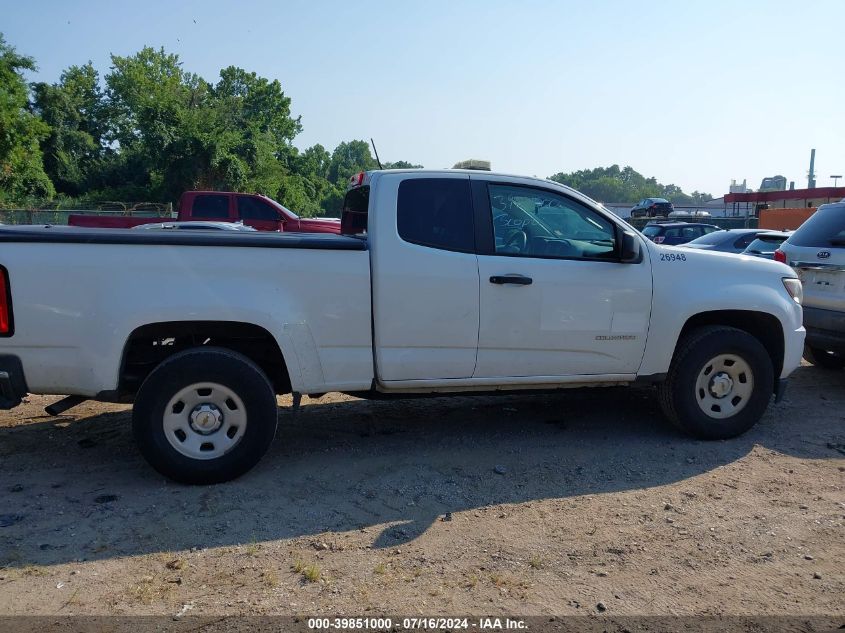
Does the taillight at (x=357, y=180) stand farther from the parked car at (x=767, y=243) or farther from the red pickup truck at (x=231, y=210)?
the red pickup truck at (x=231, y=210)

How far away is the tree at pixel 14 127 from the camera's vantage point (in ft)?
107

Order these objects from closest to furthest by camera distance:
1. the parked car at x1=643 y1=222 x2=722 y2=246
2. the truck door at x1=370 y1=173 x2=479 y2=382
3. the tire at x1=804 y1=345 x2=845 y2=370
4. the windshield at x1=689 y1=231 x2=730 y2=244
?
the truck door at x1=370 y1=173 x2=479 y2=382 → the tire at x1=804 y1=345 x2=845 y2=370 → the windshield at x1=689 y1=231 x2=730 y2=244 → the parked car at x1=643 y1=222 x2=722 y2=246

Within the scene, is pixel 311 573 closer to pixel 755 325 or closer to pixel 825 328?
pixel 755 325

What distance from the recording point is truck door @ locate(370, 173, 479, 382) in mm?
4977

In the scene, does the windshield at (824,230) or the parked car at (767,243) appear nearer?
the windshield at (824,230)

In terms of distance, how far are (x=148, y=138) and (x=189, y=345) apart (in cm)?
3987

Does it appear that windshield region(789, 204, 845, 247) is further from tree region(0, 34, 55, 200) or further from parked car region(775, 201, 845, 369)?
tree region(0, 34, 55, 200)

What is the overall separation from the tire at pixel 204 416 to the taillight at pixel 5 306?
0.84 metres

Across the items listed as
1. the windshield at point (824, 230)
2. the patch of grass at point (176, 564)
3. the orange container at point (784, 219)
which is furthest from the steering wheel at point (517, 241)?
the orange container at point (784, 219)

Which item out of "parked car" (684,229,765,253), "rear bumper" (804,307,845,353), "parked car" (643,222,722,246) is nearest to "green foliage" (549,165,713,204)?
"parked car" (643,222,722,246)

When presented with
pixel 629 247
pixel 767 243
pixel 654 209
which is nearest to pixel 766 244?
pixel 767 243

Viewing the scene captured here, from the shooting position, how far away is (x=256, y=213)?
1836cm

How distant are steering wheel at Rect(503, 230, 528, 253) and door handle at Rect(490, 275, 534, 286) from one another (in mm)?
239

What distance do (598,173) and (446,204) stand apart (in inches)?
5464
